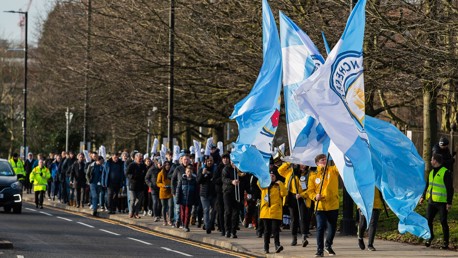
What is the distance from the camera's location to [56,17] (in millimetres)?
60281

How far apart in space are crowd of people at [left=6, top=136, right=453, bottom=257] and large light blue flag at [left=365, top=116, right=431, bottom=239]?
0.92 m

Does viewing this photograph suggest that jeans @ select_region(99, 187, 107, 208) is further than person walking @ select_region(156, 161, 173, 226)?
Yes

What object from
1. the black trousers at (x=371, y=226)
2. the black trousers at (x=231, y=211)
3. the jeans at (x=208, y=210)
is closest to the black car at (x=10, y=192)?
the jeans at (x=208, y=210)

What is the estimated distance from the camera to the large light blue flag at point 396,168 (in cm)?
2089

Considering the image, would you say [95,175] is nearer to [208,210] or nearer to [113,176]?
[113,176]

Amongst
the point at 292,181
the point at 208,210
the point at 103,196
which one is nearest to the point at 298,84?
the point at 292,181

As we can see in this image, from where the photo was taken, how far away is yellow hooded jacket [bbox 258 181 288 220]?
902 inches

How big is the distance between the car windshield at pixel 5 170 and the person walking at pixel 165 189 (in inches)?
257

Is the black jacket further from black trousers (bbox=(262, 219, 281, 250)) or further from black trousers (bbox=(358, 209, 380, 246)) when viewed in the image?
black trousers (bbox=(358, 209, 380, 246))

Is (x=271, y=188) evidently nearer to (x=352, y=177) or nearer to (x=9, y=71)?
(x=352, y=177)

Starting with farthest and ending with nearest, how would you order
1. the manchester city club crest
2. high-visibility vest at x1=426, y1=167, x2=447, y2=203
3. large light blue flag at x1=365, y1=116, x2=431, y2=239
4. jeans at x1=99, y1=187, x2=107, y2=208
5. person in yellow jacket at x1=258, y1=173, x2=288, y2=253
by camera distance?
jeans at x1=99, y1=187, x2=107, y2=208 < person in yellow jacket at x1=258, y1=173, x2=288, y2=253 < high-visibility vest at x1=426, y1=167, x2=447, y2=203 < large light blue flag at x1=365, y1=116, x2=431, y2=239 < the manchester city club crest

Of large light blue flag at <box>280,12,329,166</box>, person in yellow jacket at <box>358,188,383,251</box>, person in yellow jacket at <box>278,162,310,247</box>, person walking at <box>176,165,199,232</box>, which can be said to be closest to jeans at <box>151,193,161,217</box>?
person walking at <box>176,165,199,232</box>

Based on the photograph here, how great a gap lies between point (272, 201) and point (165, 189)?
8.42 meters

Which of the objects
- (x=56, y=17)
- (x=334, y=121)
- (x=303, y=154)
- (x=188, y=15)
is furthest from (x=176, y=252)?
(x=56, y=17)
